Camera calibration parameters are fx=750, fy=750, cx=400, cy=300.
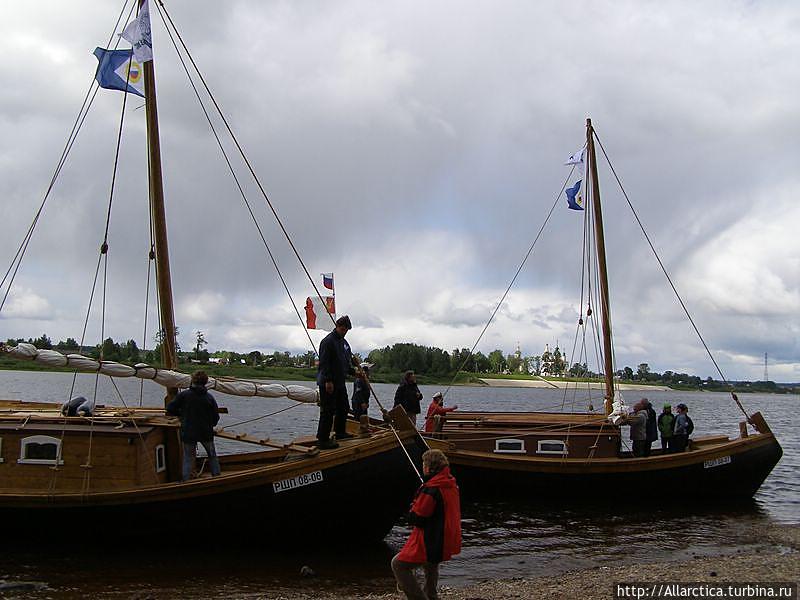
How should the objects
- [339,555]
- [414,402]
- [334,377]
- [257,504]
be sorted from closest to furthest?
1. [257,504]
2. [334,377]
3. [339,555]
4. [414,402]

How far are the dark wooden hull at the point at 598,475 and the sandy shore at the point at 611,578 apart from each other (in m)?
6.64

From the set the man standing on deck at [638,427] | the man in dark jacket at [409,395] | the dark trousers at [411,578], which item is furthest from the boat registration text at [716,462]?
the dark trousers at [411,578]

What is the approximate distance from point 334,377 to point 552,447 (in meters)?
9.69

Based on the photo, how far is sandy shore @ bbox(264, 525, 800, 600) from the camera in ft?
36.0

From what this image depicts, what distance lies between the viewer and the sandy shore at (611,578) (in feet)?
36.0

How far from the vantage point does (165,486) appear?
45.8ft

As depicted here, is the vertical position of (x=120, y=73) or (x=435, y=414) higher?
(x=120, y=73)

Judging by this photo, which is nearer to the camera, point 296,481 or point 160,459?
point 296,481

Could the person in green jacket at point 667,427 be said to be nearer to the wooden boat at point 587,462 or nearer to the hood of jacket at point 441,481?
the wooden boat at point 587,462

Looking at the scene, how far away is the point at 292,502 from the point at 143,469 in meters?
3.06

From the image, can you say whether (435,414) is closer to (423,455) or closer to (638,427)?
(638,427)

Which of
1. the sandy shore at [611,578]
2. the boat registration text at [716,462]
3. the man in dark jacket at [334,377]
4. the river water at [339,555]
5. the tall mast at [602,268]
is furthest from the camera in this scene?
the tall mast at [602,268]

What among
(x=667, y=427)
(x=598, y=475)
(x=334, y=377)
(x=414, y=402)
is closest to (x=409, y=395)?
(x=414, y=402)

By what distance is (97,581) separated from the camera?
12773 mm
